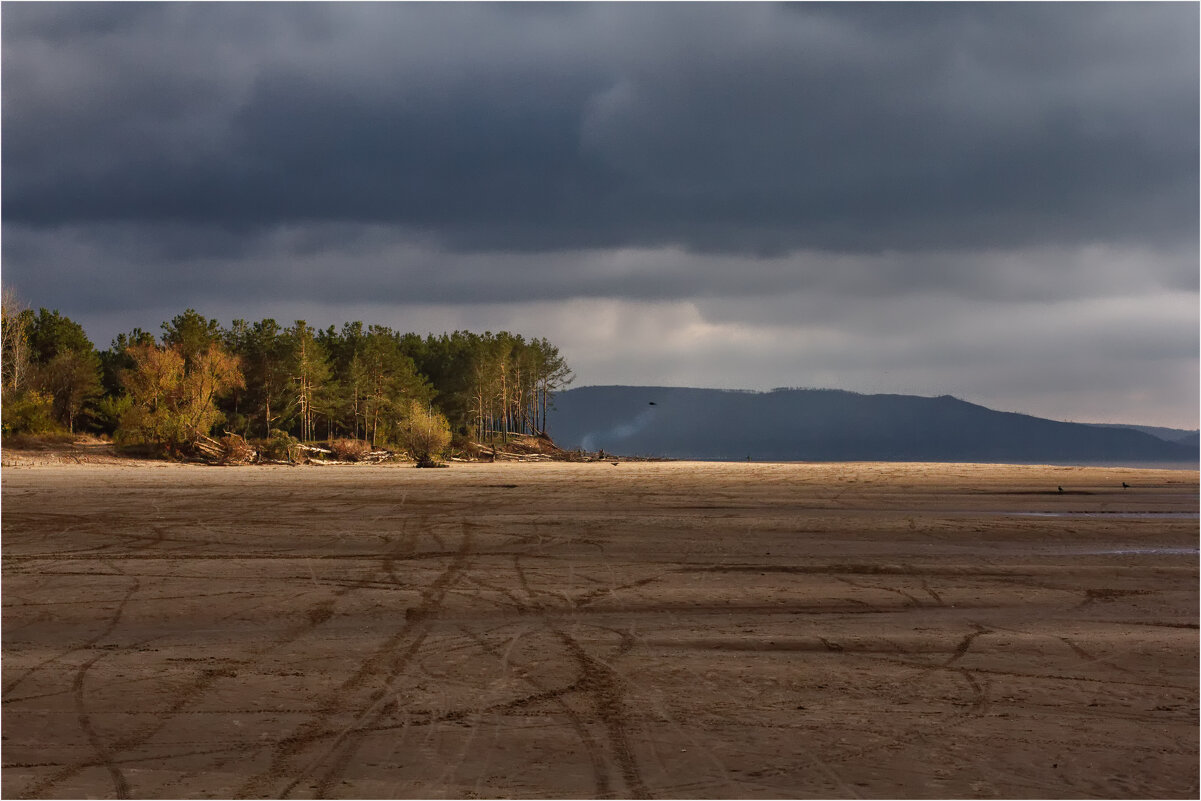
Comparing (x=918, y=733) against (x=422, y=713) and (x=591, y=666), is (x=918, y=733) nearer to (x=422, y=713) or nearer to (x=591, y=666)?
(x=591, y=666)

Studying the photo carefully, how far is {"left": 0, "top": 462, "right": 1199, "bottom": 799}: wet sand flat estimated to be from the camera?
6.61 metres

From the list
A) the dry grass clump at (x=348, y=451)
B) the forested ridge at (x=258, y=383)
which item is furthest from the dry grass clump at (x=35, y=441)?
the dry grass clump at (x=348, y=451)

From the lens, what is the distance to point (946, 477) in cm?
4781

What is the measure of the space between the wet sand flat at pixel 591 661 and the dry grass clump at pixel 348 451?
39.2 metres

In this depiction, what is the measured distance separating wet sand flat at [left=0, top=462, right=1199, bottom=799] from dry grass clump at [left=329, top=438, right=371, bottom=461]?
39154 mm

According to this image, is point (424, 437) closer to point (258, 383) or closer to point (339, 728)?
point (258, 383)

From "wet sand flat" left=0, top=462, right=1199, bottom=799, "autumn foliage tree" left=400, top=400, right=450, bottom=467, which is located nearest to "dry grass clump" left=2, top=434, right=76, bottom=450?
"autumn foliage tree" left=400, top=400, right=450, bottom=467

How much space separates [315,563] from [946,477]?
38832 mm

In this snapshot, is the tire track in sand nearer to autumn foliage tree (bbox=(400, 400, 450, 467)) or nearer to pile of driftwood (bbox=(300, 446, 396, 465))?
pile of driftwood (bbox=(300, 446, 396, 465))

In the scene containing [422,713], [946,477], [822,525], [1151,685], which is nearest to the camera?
[422,713]

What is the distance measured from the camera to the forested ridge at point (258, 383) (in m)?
60.9

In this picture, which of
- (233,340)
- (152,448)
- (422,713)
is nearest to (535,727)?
(422,713)

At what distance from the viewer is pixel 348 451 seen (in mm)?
61094

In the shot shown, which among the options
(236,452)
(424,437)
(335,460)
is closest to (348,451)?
(335,460)
